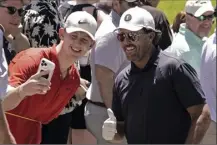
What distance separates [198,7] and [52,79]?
2065 millimetres

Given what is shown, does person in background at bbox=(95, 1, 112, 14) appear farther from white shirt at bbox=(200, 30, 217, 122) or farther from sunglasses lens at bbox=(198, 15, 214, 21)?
white shirt at bbox=(200, 30, 217, 122)

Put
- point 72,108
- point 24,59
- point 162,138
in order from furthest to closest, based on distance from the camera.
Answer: point 72,108 < point 24,59 < point 162,138

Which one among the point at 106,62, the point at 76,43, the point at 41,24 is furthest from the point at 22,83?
the point at 41,24

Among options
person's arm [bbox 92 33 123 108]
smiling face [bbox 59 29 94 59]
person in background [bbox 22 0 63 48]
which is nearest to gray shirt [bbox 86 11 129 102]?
person's arm [bbox 92 33 123 108]

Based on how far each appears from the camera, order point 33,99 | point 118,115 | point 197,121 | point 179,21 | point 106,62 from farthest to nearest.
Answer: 1. point 179,21
2. point 106,62
3. point 33,99
4. point 118,115
5. point 197,121

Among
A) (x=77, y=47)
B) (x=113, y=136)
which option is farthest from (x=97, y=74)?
(x=113, y=136)

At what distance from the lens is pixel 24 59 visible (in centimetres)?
558

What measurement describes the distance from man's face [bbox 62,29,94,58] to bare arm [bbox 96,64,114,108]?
1.59ft

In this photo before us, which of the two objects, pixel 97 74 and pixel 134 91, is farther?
pixel 97 74

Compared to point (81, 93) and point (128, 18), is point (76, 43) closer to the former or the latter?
point (128, 18)

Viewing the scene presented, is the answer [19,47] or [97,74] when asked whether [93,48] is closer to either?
[97,74]

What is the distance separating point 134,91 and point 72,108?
73.0 inches

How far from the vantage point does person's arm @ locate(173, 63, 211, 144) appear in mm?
4887

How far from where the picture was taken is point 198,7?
7191mm
